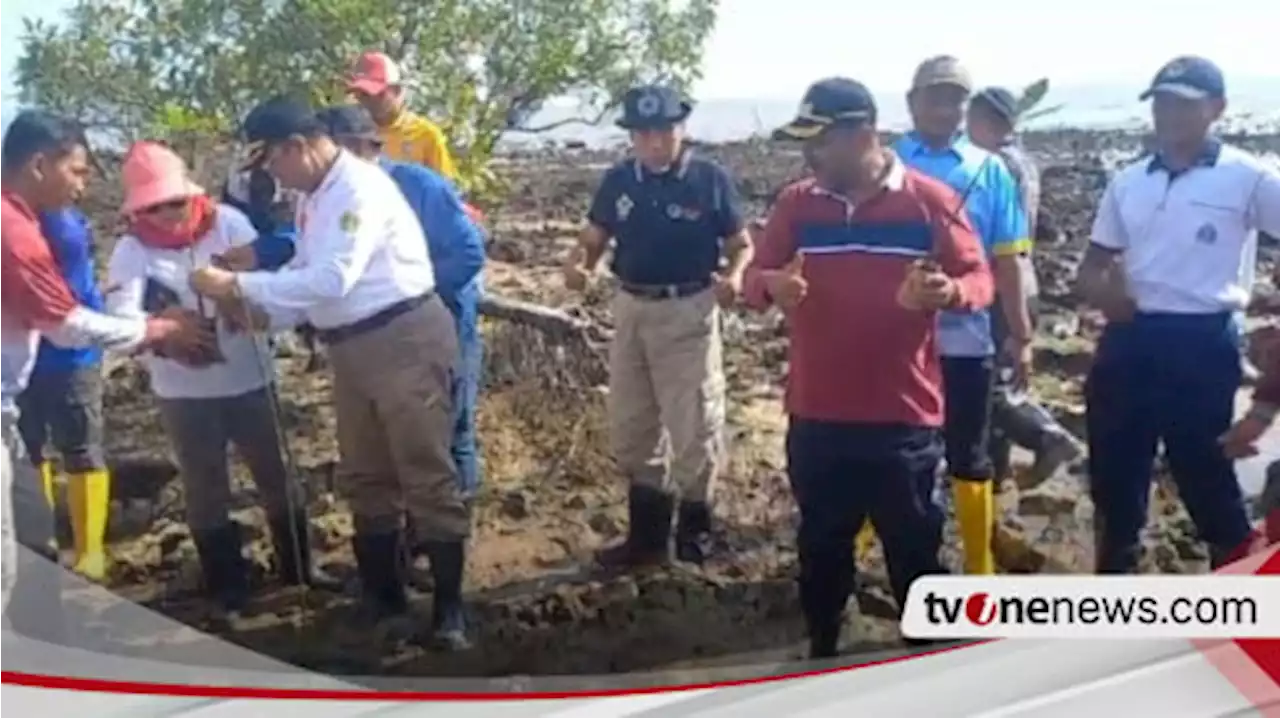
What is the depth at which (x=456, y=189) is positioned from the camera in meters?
2.04

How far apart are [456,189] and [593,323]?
254mm

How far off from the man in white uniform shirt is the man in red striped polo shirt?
431 mm

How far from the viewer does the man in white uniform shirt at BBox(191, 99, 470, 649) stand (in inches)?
77.8

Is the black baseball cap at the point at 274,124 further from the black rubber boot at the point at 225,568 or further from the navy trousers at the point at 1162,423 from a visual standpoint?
the navy trousers at the point at 1162,423

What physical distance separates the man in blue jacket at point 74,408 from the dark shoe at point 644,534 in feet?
2.05

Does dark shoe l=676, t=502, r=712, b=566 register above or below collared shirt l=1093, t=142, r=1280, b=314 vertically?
below

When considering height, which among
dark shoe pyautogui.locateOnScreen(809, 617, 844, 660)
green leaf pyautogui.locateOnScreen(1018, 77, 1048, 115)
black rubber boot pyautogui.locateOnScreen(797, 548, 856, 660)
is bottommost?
dark shoe pyautogui.locateOnScreen(809, 617, 844, 660)

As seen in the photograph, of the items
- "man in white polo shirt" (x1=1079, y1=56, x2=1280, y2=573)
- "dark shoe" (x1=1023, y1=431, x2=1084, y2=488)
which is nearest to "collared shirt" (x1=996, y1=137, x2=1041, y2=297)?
"man in white polo shirt" (x1=1079, y1=56, x2=1280, y2=573)

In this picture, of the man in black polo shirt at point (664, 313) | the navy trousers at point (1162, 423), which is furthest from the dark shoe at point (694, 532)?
the navy trousers at point (1162, 423)

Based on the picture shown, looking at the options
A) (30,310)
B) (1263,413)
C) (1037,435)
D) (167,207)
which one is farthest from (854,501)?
(30,310)

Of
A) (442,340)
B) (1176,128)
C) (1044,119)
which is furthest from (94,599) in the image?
(1176,128)

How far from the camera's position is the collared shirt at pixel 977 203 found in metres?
2.22

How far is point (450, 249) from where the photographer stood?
2059mm

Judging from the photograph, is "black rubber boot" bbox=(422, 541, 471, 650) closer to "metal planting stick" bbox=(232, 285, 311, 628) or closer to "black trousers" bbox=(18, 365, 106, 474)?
"metal planting stick" bbox=(232, 285, 311, 628)
